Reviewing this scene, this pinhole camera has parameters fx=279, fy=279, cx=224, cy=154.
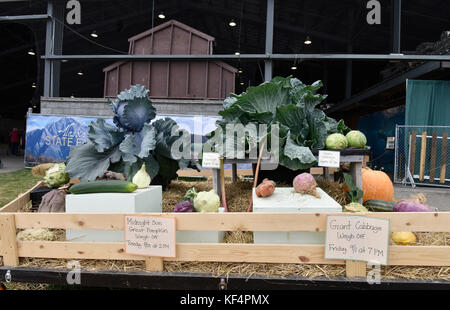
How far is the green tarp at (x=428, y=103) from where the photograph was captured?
24.2 feet

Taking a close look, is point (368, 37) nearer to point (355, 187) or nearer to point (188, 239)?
point (355, 187)

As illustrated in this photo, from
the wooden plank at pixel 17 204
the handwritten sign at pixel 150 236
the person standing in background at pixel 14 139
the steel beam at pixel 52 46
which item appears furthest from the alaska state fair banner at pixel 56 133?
the person standing in background at pixel 14 139

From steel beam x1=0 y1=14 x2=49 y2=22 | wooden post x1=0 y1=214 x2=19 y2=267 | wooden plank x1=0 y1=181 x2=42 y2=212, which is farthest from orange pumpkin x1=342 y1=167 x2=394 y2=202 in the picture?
steel beam x1=0 y1=14 x2=49 y2=22

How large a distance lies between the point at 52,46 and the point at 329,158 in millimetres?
9115

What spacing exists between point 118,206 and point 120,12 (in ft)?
48.9

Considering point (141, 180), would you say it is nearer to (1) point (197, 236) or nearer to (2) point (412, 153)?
(1) point (197, 236)

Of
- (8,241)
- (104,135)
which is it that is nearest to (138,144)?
(104,135)

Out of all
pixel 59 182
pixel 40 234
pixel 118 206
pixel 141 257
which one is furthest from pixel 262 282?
pixel 59 182

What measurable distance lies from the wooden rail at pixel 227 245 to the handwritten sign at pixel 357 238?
37mm

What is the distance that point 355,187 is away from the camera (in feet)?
6.42

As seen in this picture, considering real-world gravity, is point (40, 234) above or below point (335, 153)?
below

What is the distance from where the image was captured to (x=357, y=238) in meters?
1.35

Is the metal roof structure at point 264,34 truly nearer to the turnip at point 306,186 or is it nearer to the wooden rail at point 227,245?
the turnip at point 306,186

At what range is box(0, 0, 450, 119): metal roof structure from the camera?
25.3 ft
